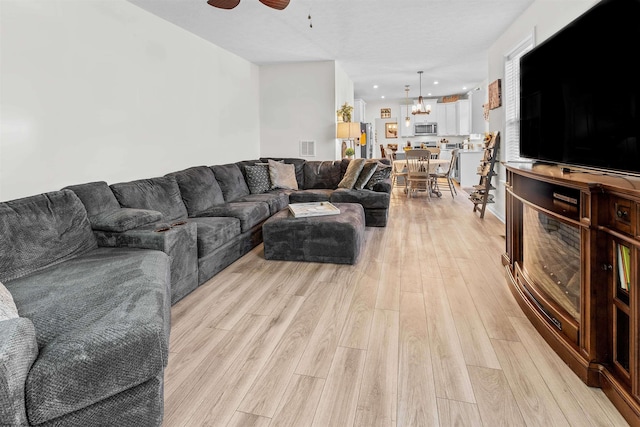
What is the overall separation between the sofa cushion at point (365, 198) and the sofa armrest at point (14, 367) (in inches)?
173

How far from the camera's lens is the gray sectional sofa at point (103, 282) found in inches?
51.1

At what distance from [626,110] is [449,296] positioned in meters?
1.67

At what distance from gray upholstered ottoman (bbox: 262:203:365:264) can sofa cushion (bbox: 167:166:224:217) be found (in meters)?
0.95

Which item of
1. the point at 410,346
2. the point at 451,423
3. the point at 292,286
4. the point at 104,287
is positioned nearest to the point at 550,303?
the point at 410,346

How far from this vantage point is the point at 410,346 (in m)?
2.22

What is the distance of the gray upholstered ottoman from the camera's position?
3.71 meters

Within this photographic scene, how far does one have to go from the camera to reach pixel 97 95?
350 cm

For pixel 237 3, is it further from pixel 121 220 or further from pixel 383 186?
pixel 383 186

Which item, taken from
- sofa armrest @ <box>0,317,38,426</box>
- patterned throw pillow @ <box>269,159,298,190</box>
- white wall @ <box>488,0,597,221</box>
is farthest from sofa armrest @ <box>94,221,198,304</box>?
white wall @ <box>488,0,597,221</box>

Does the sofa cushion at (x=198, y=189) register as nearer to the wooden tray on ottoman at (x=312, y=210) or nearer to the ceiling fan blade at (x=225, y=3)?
the wooden tray on ottoman at (x=312, y=210)

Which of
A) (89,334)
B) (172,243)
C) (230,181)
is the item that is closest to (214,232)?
(172,243)

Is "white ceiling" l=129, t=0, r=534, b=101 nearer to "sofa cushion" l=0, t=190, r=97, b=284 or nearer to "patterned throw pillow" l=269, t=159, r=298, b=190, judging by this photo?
"patterned throw pillow" l=269, t=159, r=298, b=190

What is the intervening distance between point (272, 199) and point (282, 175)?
1.08 m

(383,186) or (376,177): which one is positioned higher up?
(376,177)
